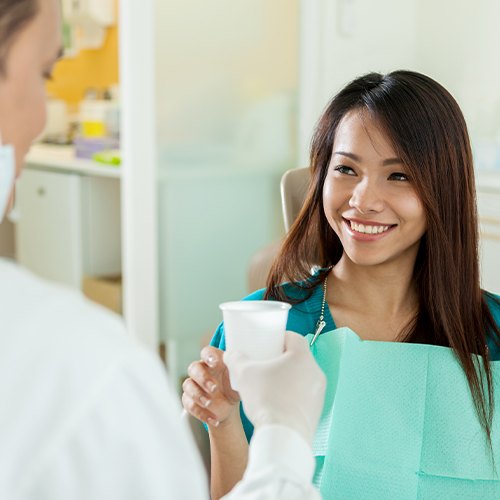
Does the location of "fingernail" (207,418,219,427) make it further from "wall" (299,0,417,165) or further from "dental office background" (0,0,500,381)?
"wall" (299,0,417,165)

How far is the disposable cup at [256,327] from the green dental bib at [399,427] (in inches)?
15.2

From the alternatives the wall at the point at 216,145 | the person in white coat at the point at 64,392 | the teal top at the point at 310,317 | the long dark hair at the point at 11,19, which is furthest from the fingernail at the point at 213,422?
the wall at the point at 216,145

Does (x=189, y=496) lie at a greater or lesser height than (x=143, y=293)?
greater

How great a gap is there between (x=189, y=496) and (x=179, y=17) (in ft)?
8.97

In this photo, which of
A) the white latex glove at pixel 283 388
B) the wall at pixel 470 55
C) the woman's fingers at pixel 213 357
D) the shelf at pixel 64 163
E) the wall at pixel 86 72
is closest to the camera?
the white latex glove at pixel 283 388

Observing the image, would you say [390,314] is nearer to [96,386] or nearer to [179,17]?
[96,386]

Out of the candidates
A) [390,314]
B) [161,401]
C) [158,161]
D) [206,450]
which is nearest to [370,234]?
[390,314]

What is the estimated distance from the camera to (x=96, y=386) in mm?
650

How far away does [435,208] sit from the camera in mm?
1442

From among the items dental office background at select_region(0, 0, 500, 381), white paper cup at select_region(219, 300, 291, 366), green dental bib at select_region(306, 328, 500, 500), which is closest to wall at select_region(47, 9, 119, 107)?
dental office background at select_region(0, 0, 500, 381)

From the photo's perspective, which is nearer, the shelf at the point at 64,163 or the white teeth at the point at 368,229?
the white teeth at the point at 368,229

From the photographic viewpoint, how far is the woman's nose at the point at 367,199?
1427 millimetres

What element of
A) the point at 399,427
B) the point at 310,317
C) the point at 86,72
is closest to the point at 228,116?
the point at 86,72

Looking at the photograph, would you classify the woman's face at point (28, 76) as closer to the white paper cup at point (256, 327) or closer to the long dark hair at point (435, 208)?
the white paper cup at point (256, 327)
